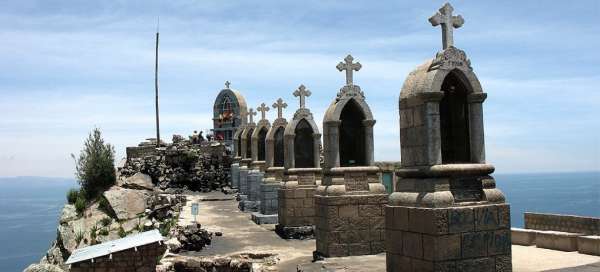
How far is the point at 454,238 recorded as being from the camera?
25.2 ft

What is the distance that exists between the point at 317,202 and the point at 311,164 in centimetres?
449

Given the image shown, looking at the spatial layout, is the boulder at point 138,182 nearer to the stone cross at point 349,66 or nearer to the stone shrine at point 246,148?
the stone shrine at point 246,148

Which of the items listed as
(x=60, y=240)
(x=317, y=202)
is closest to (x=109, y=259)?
(x=317, y=202)

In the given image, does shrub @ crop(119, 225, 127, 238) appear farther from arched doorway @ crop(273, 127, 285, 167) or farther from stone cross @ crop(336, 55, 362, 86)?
stone cross @ crop(336, 55, 362, 86)

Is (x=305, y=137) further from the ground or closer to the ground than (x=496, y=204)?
further from the ground

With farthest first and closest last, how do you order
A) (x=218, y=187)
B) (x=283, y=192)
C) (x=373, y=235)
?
(x=218, y=187), (x=283, y=192), (x=373, y=235)

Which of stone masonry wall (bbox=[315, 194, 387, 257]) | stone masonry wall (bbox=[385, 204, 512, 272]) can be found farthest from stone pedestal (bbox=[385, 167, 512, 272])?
stone masonry wall (bbox=[315, 194, 387, 257])

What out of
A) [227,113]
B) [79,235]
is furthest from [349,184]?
[227,113]

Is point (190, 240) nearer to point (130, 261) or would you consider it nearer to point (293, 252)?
point (130, 261)

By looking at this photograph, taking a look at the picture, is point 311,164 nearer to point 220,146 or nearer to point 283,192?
point 283,192

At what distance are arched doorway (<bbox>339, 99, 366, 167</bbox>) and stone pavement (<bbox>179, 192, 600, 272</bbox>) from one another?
2.51 metres

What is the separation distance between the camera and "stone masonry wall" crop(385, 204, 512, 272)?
25.0 feet

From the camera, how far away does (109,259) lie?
1270 cm

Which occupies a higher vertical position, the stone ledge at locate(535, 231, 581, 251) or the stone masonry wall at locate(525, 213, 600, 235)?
the stone masonry wall at locate(525, 213, 600, 235)
